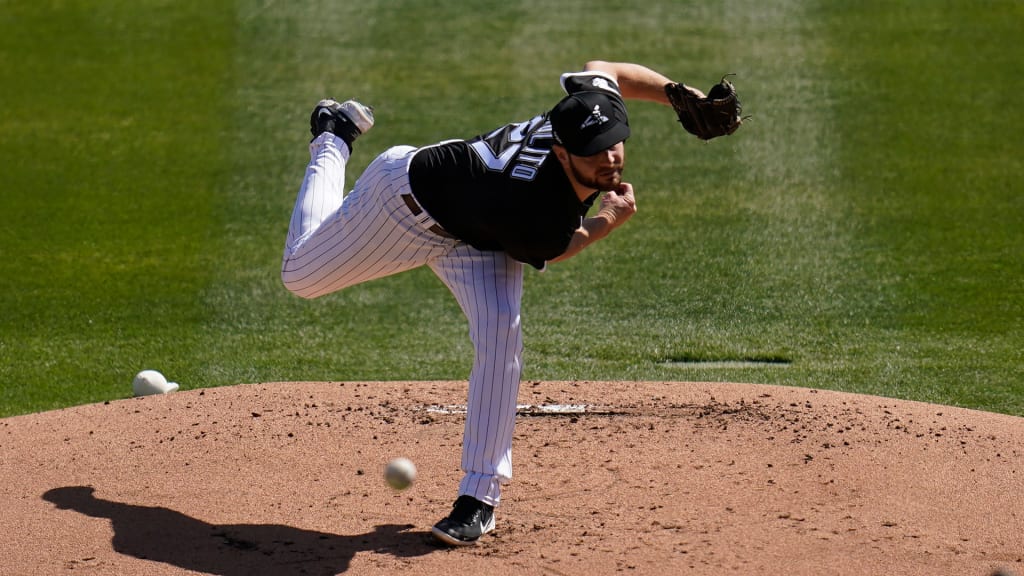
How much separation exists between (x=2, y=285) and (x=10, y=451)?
3.09m

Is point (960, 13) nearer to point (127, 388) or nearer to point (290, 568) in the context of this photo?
point (127, 388)

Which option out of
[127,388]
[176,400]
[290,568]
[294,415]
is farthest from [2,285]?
[290,568]

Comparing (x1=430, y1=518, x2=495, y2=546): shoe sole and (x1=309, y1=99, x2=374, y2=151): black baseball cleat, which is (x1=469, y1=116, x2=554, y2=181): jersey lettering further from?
(x1=430, y1=518, x2=495, y2=546): shoe sole

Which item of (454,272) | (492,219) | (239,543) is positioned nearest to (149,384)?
(239,543)

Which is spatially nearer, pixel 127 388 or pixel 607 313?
pixel 127 388

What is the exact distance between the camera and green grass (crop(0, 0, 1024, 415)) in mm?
7258

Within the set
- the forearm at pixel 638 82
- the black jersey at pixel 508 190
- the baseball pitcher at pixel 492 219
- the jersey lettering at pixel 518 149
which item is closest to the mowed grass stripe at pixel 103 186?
the baseball pitcher at pixel 492 219

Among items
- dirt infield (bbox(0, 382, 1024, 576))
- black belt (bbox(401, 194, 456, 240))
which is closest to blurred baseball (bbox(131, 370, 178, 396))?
dirt infield (bbox(0, 382, 1024, 576))

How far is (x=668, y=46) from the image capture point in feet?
36.8

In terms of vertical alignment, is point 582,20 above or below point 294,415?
above

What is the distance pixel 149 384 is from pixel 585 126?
3.20 meters

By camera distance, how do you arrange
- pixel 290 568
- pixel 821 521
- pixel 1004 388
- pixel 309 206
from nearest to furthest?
1. pixel 290 568
2. pixel 821 521
3. pixel 309 206
4. pixel 1004 388

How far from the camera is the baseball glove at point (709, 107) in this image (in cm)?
467

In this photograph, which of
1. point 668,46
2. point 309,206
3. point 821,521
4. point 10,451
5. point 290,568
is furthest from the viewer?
point 668,46
